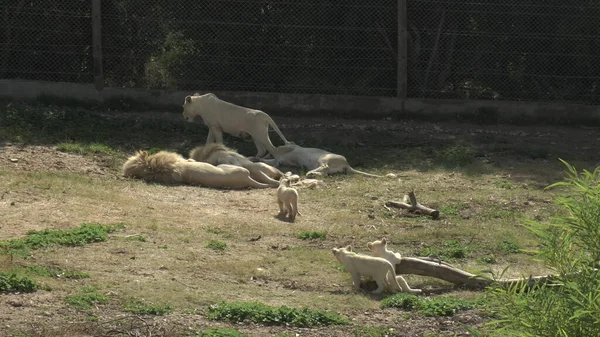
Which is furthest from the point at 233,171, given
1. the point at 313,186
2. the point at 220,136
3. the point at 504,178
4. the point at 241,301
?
the point at 241,301

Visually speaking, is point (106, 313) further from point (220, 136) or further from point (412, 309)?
point (220, 136)

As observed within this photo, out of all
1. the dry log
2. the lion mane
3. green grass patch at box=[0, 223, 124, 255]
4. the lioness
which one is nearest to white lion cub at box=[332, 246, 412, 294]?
green grass patch at box=[0, 223, 124, 255]

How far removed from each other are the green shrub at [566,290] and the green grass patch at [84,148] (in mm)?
9648

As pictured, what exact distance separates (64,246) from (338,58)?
8446mm

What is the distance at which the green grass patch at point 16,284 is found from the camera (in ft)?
24.9

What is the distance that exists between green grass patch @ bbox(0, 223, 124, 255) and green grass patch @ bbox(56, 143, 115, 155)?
3.71 metres

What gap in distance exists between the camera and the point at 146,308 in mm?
7438

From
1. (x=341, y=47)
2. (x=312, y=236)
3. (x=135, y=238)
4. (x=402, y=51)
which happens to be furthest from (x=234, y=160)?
(x=402, y=51)

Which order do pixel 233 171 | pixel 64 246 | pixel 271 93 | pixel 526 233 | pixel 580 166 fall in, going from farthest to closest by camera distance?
pixel 271 93
pixel 580 166
pixel 233 171
pixel 526 233
pixel 64 246

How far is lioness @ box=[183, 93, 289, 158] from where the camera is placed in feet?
46.3

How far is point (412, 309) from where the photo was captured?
7.93 m

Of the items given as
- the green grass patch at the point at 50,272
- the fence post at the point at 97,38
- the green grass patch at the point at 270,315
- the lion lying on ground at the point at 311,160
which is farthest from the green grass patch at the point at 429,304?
the fence post at the point at 97,38

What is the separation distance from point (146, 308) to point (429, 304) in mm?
2097

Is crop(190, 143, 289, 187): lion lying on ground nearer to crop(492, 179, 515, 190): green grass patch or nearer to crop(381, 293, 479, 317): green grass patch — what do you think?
crop(492, 179, 515, 190): green grass patch
